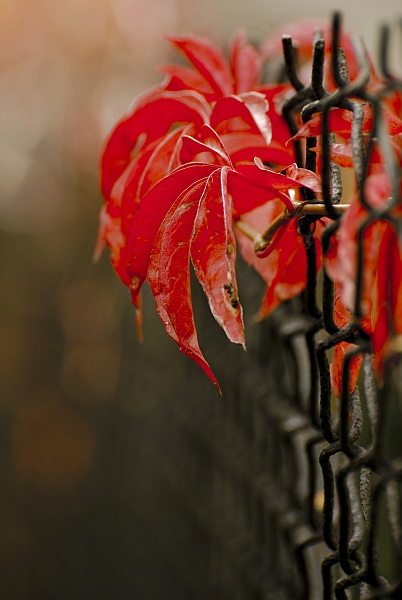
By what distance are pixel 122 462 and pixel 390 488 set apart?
1.54 m

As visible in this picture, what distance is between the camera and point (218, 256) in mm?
267

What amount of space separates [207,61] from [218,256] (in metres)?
0.22

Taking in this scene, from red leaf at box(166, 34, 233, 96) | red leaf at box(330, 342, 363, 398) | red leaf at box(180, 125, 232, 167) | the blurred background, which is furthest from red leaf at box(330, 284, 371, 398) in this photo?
the blurred background

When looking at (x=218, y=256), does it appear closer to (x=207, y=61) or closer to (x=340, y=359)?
(x=340, y=359)

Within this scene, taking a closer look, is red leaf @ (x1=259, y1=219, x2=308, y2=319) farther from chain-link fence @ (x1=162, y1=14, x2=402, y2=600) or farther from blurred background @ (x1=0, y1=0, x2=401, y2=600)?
blurred background @ (x1=0, y1=0, x2=401, y2=600)

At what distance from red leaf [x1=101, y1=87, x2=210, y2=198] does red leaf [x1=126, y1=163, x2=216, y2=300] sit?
3.5 inches

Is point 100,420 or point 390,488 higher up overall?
point 390,488

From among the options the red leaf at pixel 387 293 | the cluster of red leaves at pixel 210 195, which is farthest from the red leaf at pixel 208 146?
the red leaf at pixel 387 293

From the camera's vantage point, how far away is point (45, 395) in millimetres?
1849

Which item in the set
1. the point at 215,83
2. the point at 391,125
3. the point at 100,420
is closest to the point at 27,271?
the point at 100,420

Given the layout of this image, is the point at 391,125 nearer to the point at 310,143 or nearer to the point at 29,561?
the point at 310,143

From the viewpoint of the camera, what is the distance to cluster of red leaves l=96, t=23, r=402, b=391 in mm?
265

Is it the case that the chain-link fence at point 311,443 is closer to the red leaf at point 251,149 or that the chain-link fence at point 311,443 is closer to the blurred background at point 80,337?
the red leaf at point 251,149

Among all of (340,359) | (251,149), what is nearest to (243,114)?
(251,149)
